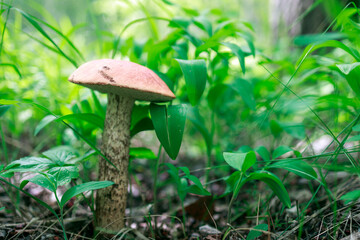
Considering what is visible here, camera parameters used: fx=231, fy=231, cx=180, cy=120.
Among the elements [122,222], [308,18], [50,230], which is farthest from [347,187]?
[308,18]

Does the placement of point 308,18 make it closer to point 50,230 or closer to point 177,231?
point 177,231

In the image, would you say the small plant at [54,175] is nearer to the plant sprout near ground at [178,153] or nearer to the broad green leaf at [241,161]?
the plant sprout near ground at [178,153]

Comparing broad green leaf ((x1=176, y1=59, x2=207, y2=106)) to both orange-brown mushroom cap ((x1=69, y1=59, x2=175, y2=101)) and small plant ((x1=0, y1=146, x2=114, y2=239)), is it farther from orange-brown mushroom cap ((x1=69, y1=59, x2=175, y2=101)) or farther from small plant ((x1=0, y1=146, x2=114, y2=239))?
small plant ((x1=0, y1=146, x2=114, y2=239))

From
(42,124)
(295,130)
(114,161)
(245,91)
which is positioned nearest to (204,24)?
(245,91)

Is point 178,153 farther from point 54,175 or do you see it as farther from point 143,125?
point 54,175

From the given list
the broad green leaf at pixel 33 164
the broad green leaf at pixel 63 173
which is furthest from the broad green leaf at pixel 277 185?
the broad green leaf at pixel 33 164

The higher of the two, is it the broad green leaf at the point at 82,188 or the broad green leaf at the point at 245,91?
the broad green leaf at the point at 245,91
